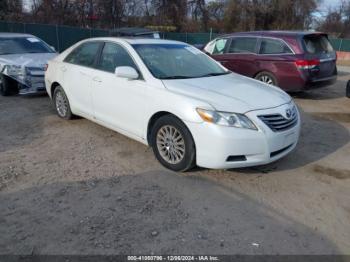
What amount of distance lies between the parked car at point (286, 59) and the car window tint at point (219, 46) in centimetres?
42

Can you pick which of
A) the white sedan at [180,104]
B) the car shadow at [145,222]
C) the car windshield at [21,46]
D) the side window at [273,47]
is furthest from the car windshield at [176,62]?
the car windshield at [21,46]

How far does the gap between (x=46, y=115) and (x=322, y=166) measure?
5.01 m

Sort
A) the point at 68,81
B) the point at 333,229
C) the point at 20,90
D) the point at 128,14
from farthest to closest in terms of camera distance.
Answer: the point at 128,14, the point at 20,90, the point at 68,81, the point at 333,229

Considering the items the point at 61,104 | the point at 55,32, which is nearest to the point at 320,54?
the point at 61,104

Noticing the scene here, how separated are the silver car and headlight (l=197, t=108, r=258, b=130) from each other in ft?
17.9

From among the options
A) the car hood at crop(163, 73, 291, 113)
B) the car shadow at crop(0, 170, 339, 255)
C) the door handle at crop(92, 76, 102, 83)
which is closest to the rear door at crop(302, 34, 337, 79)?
the car hood at crop(163, 73, 291, 113)

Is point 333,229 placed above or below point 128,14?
below

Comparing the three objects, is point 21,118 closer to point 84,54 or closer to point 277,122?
point 84,54

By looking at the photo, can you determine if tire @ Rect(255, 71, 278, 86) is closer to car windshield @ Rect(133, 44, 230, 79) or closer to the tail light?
the tail light

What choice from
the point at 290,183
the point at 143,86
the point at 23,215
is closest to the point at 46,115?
the point at 143,86

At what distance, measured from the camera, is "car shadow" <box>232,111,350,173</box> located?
4.80 metres

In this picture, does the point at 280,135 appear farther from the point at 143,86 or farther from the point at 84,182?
the point at 84,182

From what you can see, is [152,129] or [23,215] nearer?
[23,215]

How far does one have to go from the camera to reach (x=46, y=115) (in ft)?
23.0
